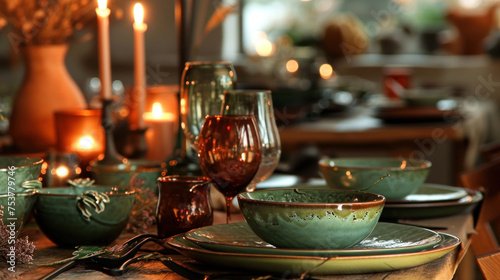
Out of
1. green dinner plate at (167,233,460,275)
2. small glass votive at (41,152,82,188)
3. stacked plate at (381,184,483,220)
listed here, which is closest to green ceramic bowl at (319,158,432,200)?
stacked plate at (381,184,483,220)

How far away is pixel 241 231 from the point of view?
31.2 inches

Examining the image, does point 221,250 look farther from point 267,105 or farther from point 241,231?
point 267,105

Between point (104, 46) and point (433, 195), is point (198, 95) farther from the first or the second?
point (433, 195)

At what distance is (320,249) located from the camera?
0.69m

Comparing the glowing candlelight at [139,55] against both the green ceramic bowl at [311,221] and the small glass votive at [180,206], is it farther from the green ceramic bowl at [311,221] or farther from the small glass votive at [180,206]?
the green ceramic bowl at [311,221]

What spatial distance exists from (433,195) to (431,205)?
3.9 inches

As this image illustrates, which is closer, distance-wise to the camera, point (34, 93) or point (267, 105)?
point (267, 105)

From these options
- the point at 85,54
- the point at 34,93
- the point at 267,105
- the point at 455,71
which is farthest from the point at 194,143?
the point at 455,71

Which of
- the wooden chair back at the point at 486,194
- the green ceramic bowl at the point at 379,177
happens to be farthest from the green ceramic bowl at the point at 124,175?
the wooden chair back at the point at 486,194

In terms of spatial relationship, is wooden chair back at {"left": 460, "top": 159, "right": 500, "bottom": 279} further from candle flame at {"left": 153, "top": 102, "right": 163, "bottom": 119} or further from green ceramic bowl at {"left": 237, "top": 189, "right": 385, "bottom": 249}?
green ceramic bowl at {"left": 237, "top": 189, "right": 385, "bottom": 249}

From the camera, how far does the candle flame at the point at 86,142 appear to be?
1252 millimetres

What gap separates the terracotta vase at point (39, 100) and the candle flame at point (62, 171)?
16.3 inches

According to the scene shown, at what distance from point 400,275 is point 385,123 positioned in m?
1.75

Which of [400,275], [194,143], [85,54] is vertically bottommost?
[400,275]
